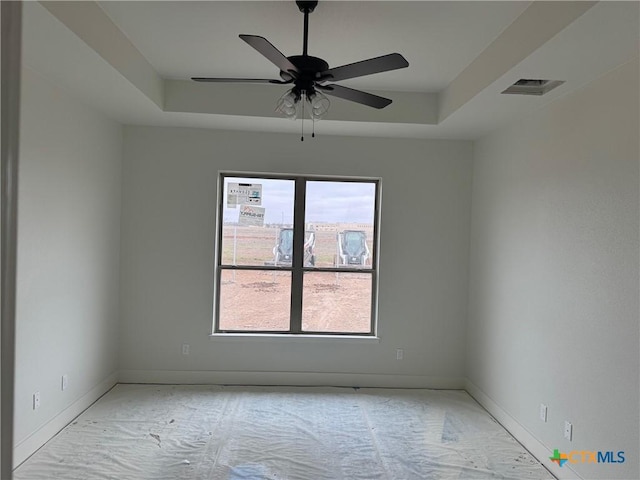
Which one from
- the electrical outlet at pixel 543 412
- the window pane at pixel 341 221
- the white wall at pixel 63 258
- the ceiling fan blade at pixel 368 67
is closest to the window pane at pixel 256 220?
the window pane at pixel 341 221

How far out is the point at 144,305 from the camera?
4152 millimetres

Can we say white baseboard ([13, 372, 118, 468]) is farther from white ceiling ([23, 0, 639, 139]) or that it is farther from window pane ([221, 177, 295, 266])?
white ceiling ([23, 0, 639, 139])

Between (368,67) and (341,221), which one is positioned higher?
(368,67)

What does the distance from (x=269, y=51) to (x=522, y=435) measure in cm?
324

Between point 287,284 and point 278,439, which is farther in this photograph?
point 287,284

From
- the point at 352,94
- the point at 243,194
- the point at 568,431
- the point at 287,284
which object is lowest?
the point at 568,431

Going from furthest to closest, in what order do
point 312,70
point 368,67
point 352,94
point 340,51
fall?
point 340,51 → point 352,94 → point 312,70 → point 368,67

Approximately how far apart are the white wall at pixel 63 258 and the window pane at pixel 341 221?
6.48 feet

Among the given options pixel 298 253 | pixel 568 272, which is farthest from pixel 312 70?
pixel 298 253

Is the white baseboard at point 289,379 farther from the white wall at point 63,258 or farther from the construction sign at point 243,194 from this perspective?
the construction sign at point 243,194

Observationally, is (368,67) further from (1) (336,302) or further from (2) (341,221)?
(1) (336,302)

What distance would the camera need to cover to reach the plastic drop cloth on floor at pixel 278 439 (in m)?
2.72

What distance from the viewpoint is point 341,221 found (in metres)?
4.37

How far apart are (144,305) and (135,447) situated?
1.51 metres
